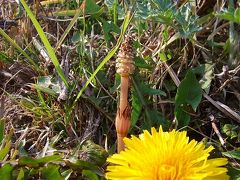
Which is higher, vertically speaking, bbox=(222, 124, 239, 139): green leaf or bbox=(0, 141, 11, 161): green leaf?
bbox=(222, 124, 239, 139): green leaf

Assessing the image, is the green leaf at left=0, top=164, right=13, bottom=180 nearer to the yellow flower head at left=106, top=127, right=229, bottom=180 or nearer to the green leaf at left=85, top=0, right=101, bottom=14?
the yellow flower head at left=106, top=127, right=229, bottom=180

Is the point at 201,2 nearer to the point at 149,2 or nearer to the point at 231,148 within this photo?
the point at 149,2

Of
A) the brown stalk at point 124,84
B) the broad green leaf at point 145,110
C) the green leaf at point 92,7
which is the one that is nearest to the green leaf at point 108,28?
the green leaf at point 92,7

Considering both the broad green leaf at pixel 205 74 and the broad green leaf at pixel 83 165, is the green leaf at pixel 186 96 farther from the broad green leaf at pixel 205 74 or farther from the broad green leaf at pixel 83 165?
the broad green leaf at pixel 83 165

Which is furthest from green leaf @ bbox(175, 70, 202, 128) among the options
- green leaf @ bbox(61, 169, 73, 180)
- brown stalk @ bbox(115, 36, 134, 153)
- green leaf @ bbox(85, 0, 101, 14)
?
green leaf @ bbox(85, 0, 101, 14)

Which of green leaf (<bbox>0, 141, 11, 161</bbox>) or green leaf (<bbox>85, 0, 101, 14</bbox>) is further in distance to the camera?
green leaf (<bbox>85, 0, 101, 14</bbox>)

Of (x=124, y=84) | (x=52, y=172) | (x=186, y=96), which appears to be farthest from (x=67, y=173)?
(x=186, y=96)

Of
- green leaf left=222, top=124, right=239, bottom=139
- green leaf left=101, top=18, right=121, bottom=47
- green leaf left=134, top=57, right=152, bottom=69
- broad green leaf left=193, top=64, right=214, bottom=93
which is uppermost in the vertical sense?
green leaf left=101, top=18, right=121, bottom=47
